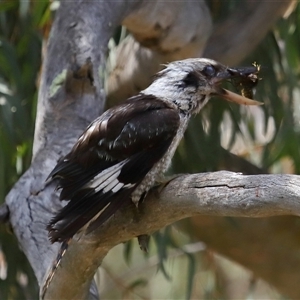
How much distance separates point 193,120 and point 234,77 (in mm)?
872

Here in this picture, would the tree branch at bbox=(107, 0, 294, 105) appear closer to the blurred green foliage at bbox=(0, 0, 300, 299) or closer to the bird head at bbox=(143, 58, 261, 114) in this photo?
the blurred green foliage at bbox=(0, 0, 300, 299)

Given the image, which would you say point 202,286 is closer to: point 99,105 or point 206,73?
point 99,105

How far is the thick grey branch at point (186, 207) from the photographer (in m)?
1.09

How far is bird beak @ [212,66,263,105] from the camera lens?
156 centimetres

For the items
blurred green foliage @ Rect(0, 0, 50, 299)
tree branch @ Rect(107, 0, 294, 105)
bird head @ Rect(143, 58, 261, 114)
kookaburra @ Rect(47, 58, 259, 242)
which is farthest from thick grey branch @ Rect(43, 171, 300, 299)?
tree branch @ Rect(107, 0, 294, 105)

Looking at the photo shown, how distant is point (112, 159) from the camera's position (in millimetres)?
1438

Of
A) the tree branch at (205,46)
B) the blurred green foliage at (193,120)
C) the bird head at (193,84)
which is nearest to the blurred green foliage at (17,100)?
the blurred green foliage at (193,120)

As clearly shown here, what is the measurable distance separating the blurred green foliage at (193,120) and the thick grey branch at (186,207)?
0.82 meters

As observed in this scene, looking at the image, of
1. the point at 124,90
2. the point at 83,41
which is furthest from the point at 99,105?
the point at 124,90

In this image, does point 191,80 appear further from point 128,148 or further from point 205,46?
point 205,46

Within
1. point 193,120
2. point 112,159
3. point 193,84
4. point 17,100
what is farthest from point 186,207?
point 193,120

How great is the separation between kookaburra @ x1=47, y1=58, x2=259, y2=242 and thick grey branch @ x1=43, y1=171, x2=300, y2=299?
4 centimetres

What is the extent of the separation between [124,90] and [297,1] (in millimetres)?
660

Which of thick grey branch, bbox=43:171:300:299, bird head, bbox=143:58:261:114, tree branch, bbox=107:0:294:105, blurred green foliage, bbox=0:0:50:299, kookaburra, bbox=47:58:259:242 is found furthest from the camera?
tree branch, bbox=107:0:294:105
